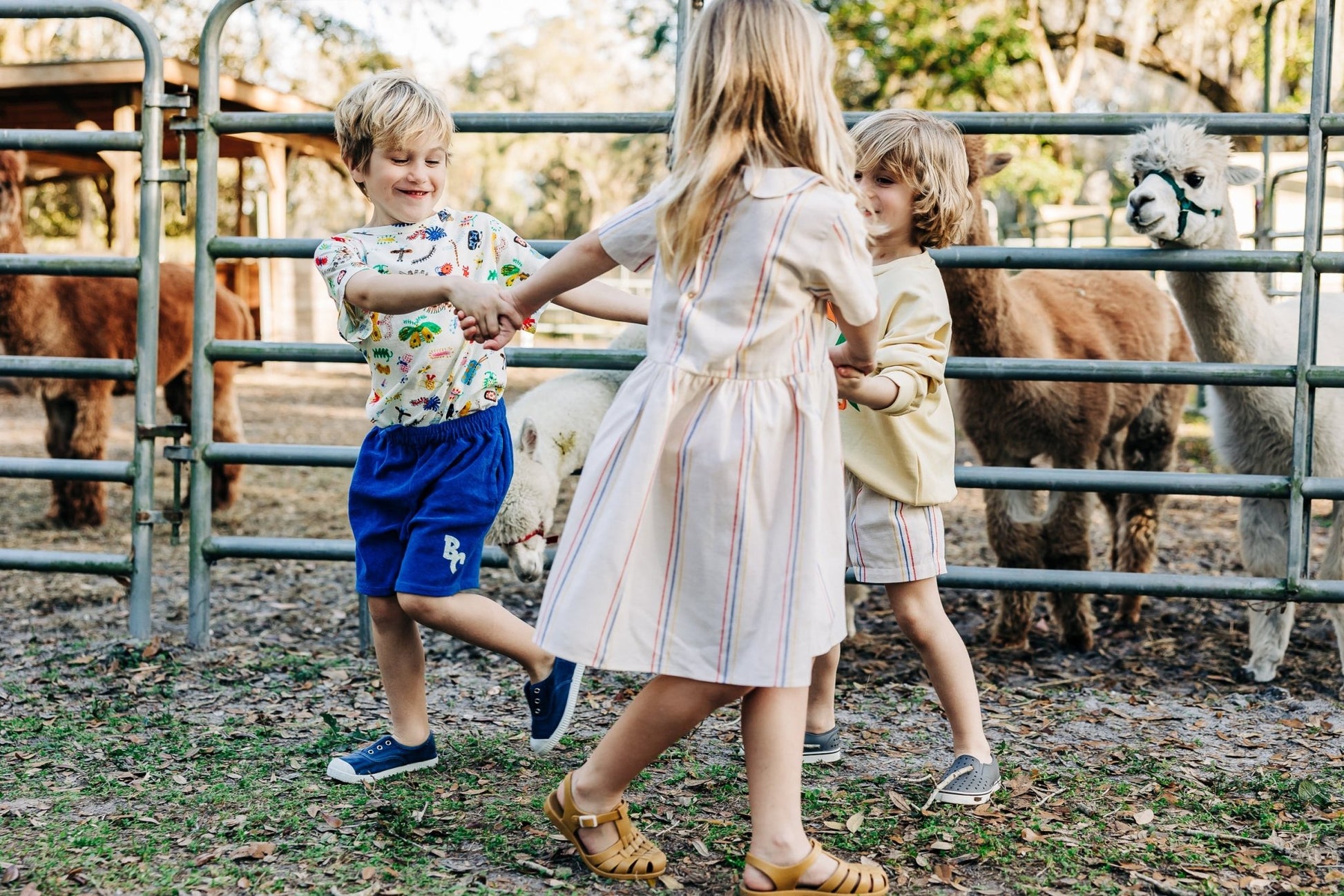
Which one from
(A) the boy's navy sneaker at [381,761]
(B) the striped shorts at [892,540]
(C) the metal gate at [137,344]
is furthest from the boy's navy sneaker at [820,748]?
(C) the metal gate at [137,344]

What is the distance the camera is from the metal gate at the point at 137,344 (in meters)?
3.73

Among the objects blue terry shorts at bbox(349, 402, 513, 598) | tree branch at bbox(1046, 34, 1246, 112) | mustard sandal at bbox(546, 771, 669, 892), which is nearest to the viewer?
mustard sandal at bbox(546, 771, 669, 892)

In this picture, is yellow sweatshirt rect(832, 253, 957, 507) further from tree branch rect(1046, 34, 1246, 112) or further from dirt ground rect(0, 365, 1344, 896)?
tree branch rect(1046, 34, 1246, 112)

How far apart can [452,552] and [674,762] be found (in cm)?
78

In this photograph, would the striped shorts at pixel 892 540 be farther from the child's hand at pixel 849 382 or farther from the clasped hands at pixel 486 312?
the clasped hands at pixel 486 312

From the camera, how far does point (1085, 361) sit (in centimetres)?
346

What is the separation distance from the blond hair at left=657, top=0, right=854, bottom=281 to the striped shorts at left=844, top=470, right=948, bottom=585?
85cm

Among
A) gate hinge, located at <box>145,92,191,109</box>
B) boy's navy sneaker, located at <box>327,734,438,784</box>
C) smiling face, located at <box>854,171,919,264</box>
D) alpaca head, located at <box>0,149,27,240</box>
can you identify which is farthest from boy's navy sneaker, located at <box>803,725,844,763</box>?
alpaca head, located at <box>0,149,27,240</box>

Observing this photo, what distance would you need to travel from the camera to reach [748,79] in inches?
76.2

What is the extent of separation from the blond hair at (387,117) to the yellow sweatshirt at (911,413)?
0.95 metres

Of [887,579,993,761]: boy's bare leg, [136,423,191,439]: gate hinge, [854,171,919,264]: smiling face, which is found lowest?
[887,579,993,761]: boy's bare leg

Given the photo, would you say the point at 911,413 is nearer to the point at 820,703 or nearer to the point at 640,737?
the point at 820,703

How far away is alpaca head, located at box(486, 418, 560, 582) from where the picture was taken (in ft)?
12.6

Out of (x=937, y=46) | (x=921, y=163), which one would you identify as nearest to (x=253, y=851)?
(x=921, y=163)
